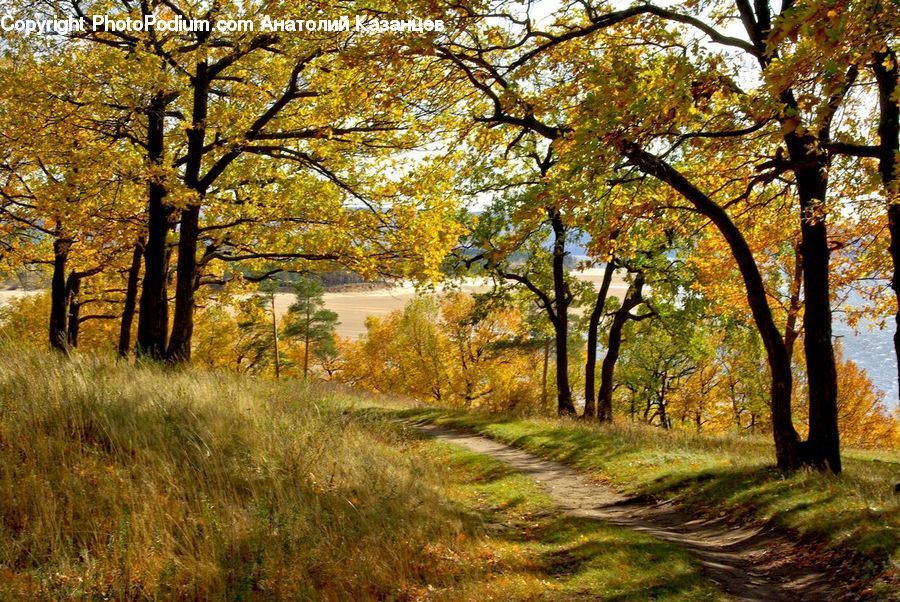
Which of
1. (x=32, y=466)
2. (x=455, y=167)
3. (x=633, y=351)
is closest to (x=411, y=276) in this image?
(x=455, y=167)

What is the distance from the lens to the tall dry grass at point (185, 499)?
4352mm

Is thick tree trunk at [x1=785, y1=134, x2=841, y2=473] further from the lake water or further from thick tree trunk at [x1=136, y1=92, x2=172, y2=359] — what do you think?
the lake water

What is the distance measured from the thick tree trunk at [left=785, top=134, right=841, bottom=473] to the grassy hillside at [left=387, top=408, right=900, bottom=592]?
544 millimetres

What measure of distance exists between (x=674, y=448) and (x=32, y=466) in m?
11.3

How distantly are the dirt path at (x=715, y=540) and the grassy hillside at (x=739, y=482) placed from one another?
0.36 metres

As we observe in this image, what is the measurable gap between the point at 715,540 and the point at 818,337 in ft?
12.6

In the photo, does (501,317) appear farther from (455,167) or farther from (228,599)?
(228,599)

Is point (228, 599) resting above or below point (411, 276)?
below

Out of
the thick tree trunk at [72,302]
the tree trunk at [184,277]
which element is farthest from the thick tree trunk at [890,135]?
the thick tree trunk at [72,302]

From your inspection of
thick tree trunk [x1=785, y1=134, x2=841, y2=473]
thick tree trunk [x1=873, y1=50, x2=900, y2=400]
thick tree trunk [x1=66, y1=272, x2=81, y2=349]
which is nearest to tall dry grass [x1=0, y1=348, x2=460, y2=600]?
thick tree trunk [x1=785, y1=134, x2=841, y2=473]

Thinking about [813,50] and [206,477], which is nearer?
[813,50]

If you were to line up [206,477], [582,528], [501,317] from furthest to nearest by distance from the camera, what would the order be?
[501,317] → [582,528] → [206,477]

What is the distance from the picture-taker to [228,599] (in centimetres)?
429

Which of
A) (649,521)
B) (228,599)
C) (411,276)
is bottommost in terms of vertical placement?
(649,521)
